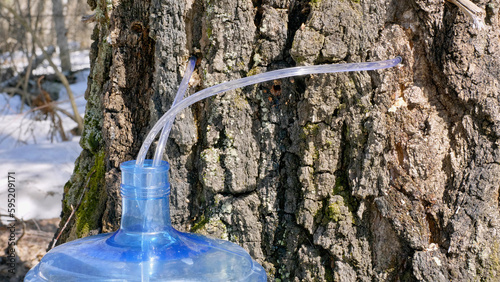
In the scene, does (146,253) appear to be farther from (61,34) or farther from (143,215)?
(61,34)

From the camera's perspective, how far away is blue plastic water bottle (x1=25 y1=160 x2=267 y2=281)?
Answer: 2.61ft

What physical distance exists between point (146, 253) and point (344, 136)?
585mm

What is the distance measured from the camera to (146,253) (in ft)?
2.75

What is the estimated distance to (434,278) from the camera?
1112mm

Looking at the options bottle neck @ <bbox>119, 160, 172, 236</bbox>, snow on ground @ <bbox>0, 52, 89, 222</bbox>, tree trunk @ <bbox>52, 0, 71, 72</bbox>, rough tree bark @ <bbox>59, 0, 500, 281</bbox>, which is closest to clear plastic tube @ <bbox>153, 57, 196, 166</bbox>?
rough tree bark @ <bbox>59, 0, 500, 281</bbox>

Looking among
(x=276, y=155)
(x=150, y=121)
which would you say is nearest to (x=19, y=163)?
(x=150, y=121)

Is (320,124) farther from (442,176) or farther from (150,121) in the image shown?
(150,121)

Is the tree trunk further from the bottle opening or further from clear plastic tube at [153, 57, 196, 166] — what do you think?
the bottle opening

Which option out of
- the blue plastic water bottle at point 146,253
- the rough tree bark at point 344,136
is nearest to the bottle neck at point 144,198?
the blue plastic water bottle at point 146,253

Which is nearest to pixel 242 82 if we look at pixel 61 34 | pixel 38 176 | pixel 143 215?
pixel 143 215

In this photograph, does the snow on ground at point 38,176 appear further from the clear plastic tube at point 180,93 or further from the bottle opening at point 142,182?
the bottle opening at point 142,182

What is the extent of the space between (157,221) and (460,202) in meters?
0.78

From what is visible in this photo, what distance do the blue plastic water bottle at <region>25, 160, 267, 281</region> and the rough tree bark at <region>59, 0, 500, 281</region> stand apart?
26 centimetres

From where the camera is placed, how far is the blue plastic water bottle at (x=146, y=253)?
0.80 meters
